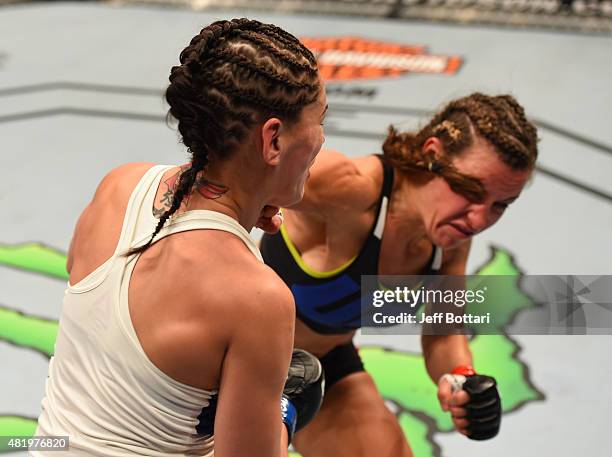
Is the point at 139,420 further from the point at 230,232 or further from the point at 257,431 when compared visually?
the point at 230,232

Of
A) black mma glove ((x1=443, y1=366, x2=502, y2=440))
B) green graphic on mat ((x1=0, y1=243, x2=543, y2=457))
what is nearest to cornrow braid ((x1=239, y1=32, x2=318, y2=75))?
black mma glove ((x1=443, y1=366, x2=502, y2=440))

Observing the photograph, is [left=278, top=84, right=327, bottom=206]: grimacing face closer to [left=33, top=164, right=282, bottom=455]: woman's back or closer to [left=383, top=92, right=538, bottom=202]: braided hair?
[left=33, top=164, right=282, bottom=455]: woman's back

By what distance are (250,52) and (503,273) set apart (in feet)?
7.32

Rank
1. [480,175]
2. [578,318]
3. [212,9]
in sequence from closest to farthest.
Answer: [480,175]
[578,318]
[212,9]

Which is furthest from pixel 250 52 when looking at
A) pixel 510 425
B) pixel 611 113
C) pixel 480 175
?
pixel 611 113

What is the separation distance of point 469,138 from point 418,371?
1109 millimetres

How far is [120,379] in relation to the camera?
1.41 meters

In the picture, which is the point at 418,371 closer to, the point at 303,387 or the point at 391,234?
the point at 391,234

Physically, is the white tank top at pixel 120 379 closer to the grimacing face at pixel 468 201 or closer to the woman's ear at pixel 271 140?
the woman's ear at pixel 271 140

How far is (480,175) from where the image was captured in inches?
81.8

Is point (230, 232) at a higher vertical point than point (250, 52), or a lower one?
lower

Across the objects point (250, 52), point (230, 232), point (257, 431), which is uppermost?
point (250, 52)

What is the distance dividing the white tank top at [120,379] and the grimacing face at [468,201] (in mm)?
814

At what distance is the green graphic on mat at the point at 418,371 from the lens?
2.71 metres
